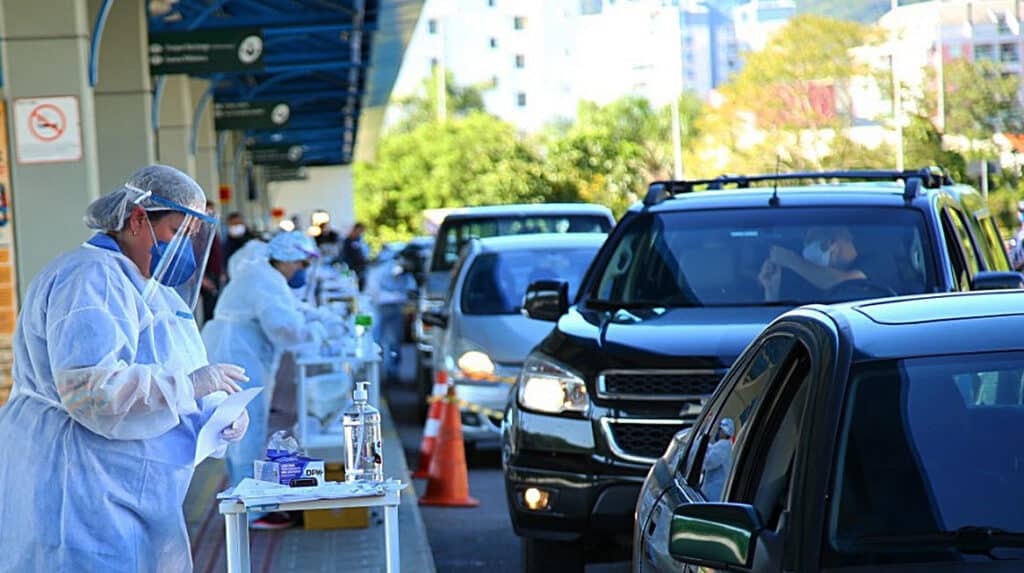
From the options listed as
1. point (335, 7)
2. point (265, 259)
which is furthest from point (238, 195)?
point (265, 259)

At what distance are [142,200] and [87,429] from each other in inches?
28.1

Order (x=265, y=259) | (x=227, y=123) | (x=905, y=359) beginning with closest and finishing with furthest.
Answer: (x=905, y=359)
(x=265, y=259)
(x=227, y=123)

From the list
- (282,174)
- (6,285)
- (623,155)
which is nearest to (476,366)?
(6,285)

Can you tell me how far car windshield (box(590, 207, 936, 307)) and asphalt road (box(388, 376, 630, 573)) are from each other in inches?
57.9

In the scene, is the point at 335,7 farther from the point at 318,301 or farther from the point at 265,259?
the point at 265,259

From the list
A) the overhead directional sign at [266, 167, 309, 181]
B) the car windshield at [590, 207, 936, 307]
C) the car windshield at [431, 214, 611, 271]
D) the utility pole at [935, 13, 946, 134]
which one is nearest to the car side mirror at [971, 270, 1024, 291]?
the car windshield at [590, 207, 936, 307]

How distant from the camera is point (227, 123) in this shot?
30391 mm

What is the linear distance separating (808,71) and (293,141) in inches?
741

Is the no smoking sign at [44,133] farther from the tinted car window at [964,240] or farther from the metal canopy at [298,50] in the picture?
the tinted car window at [964,240]

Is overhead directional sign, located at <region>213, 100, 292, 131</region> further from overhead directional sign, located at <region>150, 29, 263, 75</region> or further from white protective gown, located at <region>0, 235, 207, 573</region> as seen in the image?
white protective gown, located at <region>0, 235, 207, 573</region>

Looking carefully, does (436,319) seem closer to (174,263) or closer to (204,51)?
(204,51)

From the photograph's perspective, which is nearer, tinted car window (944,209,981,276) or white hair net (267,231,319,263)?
tinted car window (944,209,981,276)

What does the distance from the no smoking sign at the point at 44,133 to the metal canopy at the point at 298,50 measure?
596cm

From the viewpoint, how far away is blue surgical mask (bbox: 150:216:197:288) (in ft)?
18.7
